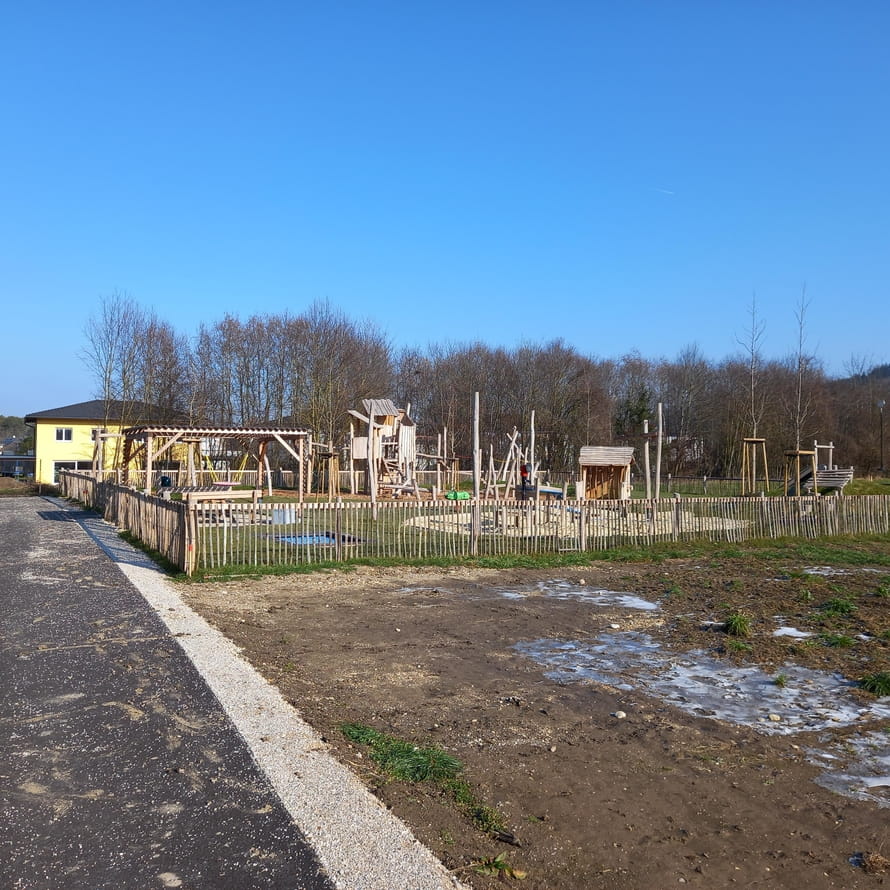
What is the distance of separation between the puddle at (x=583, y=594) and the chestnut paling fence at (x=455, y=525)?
344 cm

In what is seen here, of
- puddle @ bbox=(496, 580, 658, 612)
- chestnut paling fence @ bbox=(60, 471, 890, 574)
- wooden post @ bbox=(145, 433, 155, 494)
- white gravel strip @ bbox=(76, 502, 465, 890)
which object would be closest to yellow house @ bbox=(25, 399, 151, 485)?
wooden post @ bbox=(145, 433, 155, 494)

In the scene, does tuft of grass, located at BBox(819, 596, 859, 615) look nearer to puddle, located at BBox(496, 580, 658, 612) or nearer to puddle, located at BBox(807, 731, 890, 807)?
puddle, located at BBox(496, 580, 658, 612)

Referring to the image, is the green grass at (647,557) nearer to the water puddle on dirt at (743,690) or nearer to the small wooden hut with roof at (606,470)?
the water puddle on dirt at (743,690)

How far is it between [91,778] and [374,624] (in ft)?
16.9

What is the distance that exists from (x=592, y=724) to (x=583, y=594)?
621cm

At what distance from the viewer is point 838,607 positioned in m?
10.5

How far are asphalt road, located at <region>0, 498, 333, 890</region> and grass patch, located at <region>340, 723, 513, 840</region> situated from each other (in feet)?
2.74

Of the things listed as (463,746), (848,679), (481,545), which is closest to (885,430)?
(481,545)

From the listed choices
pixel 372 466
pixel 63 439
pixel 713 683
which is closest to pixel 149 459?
pixel 372 466

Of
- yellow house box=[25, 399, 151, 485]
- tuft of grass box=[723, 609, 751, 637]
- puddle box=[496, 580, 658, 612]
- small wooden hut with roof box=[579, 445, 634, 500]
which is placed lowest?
puddle box=[496, 580, 658, 612]

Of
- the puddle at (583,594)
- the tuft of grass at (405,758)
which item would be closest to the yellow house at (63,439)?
the puddle at (583,594)

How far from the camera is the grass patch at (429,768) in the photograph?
14.8 feet

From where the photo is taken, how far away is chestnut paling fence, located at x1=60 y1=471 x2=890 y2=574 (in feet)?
47.6

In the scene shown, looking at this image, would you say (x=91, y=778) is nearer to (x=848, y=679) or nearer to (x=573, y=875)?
(x=573, y=875)
